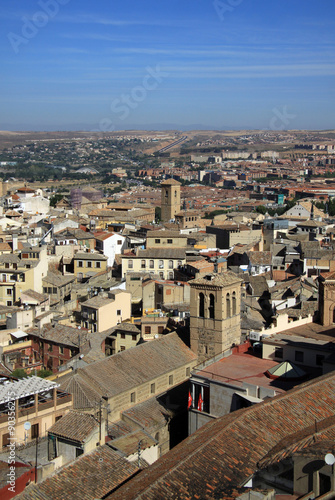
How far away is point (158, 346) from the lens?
Answer: 1481 cm

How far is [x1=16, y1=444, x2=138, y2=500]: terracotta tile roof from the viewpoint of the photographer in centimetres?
852

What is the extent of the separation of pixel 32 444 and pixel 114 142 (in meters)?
178

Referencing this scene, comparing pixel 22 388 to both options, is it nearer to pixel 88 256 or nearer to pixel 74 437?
pixel 74 437

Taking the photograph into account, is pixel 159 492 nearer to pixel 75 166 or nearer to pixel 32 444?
pixel 32 444

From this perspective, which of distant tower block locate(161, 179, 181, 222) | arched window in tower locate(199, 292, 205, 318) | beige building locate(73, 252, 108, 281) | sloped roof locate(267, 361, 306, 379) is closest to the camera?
sloped roof locate(267, 361, 306, 379)

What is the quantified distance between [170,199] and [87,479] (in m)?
35.0

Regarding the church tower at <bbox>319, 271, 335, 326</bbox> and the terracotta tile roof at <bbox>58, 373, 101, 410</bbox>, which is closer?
the terracotta tile roof at <bbox>58, 373, 101, 410</bbox>

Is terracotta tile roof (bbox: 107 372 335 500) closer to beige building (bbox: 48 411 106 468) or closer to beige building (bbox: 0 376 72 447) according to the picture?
beige building (bbox: 48 411 106 468)

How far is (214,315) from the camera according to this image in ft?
47.2

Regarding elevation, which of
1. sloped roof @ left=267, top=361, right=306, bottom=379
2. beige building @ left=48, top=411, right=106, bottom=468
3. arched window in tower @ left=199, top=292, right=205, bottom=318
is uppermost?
arched window in tower @ left=199, top=292, right=205, bottom=318

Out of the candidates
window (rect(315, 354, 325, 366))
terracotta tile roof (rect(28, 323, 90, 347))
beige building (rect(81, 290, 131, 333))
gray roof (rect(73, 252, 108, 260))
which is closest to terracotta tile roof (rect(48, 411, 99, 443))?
window (rect(315, 354, 325, 366))

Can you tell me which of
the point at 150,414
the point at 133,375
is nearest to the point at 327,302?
the point at 133,375

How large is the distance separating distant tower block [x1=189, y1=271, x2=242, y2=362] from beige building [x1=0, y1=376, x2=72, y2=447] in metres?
3.58

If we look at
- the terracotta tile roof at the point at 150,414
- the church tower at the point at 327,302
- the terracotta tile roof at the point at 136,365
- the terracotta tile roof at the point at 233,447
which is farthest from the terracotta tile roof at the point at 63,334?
the terracotta tile roof at the point at 233,447
